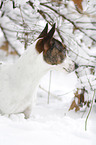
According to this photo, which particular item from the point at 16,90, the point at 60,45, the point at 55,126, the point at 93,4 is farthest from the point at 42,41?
the point at 93,4

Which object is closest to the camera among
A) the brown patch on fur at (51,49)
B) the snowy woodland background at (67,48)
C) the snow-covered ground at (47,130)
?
the snow-covered ground at (47,130)

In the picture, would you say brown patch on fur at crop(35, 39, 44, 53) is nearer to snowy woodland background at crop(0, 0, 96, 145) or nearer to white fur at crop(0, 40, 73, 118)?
white fur at crop(0, 40, 73, 118)

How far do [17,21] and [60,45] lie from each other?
1.23 m

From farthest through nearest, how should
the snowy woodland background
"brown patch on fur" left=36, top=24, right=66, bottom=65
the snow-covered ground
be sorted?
the snowy woodland background < "brown patch on fur" left=36, top=24, right=66, bottom=65 < the snow-covered ground

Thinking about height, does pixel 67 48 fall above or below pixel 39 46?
below

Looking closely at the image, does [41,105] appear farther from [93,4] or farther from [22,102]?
[93,4]

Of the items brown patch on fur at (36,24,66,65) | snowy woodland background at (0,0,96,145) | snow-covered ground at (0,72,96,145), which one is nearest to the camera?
snow-covered ground at (0,72,96,145)

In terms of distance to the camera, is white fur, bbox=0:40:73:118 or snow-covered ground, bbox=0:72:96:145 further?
white fur, bbox=0:40:73:118

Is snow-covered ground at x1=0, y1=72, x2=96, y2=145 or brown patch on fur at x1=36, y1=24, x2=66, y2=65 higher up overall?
brown patch on fur at x1=36, y1=24, x2=66, y2=65

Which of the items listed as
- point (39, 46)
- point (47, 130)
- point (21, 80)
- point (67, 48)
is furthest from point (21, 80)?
point (67, 48)

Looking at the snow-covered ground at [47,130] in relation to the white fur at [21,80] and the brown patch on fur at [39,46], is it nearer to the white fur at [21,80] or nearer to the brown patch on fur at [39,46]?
the white fur at [21,80]

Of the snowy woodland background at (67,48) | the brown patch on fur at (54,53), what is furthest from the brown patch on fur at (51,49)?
the snowy woodland background at (67,48)

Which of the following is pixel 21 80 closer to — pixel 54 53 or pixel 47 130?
pixel 54 53

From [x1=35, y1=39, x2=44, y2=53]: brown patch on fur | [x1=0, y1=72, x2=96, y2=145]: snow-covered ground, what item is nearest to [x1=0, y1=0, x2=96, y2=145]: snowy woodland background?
[x1=0, y1=72, x2=96, y2=145]: snow-covered ground
